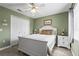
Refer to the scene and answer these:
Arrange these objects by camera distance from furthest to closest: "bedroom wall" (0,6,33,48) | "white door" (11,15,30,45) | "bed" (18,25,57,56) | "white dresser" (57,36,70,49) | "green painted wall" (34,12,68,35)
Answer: "white dresser" (57,36,70,49) < "bedroom wall" (0,6,33,48) < "white door" (11,15,30,45) < "green painted wall" (34,12,68,35) < "bed" (18,25,57,56)

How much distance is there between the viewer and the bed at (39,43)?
1738 mm

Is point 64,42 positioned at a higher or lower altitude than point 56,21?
lower

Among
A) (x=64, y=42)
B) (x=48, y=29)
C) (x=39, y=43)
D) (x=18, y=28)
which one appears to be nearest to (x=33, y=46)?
(x=39, y=43)

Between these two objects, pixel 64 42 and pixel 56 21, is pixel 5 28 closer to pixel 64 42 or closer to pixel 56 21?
pixel 56 21

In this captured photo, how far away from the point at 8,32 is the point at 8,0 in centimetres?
195

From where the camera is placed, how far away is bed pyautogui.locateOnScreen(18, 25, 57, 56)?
5.70 feet

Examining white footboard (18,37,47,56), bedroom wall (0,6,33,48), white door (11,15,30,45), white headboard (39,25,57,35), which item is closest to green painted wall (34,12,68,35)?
white headboard (39,25,57,35)

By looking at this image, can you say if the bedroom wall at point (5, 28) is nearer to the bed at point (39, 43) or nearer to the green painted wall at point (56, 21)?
the bed at point (39, 43)

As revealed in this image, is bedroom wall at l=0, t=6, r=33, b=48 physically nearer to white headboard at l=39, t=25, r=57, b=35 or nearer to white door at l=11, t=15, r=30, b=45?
white door at l=11, t=15, r=30, b=45

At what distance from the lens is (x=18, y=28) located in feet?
8.11

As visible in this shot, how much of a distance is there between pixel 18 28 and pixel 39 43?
109 centimetres

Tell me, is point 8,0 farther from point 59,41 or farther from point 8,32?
point 59,41

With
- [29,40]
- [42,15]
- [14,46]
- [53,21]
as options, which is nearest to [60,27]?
[53,21]

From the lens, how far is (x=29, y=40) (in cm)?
214
